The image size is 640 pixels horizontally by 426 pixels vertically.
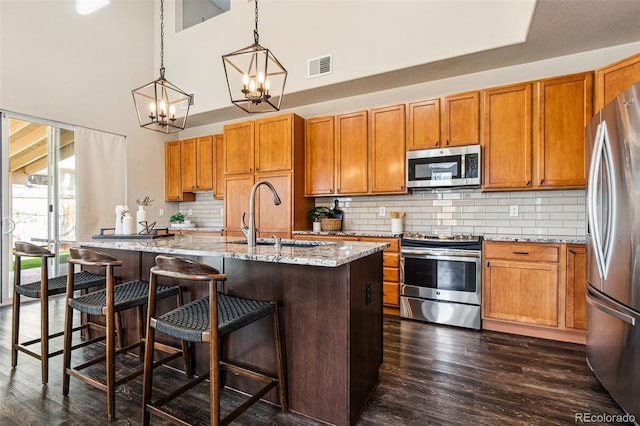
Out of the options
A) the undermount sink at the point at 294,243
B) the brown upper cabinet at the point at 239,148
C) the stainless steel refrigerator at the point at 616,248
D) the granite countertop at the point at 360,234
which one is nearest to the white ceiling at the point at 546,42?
the brown upper cabinet at the point at 239,148

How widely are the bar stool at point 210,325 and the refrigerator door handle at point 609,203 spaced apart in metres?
2.00

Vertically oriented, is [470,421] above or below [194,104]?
below

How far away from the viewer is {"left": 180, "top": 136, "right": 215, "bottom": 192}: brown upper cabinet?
543 centimetres

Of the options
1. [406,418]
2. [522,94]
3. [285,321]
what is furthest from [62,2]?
[406,418]

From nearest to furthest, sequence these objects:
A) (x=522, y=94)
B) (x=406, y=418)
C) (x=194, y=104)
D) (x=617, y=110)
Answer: (x=406, y=418), (x=617, y=110), (x=522, y=94), (x=194, y=104)

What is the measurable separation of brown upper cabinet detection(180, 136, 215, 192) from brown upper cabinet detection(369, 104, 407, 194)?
2.81 meters

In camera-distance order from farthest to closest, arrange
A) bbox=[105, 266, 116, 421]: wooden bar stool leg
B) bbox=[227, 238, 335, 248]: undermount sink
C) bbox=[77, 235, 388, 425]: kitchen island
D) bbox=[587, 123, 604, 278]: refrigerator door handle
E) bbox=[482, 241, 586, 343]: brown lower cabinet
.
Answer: bbox=[482, 241, 586, 343]: brown lower cabinet → bbox=[227, 238, 335, 248]: undermount sink → bbox=[587, 123, 604, 278]: refrigerator door handle → bbox=[105, 266, 116, 421]: wooden bar stool leg → bbox=[77, 235, 388, 425]: kitchen island

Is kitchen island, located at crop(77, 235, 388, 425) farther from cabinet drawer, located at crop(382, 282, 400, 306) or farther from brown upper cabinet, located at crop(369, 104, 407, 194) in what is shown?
brown upper cabinet, located at crop(369, 104, 407, 194)

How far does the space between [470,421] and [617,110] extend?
6.46 feet

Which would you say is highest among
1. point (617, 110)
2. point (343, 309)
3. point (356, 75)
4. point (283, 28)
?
point (283, 28)

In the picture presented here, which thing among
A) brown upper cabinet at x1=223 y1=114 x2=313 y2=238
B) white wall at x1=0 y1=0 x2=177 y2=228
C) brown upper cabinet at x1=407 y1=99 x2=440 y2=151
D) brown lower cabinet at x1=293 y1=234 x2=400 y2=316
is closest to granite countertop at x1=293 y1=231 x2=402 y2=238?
brown lower cabinet at x1=293 y1=234 x2=400 y2=316

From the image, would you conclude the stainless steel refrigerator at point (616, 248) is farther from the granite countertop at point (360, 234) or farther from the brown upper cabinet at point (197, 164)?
the brown upper cabinet at point (197, 164)

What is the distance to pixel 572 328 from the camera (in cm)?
284

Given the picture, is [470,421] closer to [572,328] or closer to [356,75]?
[572,328]
